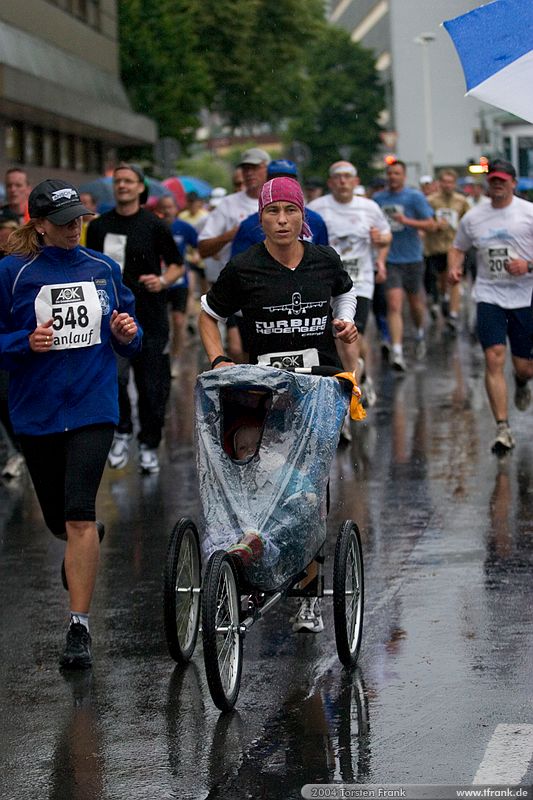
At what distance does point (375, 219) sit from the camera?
14945 mm

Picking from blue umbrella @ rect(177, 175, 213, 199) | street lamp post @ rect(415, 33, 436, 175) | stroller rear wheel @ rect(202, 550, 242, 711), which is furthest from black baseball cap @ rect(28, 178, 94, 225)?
street lamp post @ rect(415, 33, 436, 175)

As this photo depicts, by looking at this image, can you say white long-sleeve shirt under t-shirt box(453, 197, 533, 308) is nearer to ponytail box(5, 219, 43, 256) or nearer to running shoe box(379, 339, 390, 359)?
ponytail box(5, 219, 43, 256)

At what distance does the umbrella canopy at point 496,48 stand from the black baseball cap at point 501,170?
483 centimetres

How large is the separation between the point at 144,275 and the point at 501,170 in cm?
254

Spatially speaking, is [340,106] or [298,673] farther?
[340,106]

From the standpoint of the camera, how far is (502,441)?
11.9 metres

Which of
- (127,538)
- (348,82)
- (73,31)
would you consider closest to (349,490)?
(127,538)

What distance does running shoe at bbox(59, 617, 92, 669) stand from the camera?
265 inches

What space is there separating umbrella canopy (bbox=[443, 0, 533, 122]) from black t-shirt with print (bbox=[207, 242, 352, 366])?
1.01 metres

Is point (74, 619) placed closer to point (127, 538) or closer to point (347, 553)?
point (347, 553)

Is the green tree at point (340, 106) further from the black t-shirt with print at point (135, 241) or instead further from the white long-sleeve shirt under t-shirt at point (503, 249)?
the black t-shirt with print at point (135, 241)

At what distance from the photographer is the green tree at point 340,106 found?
109125mm

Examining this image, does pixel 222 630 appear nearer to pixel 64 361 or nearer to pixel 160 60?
pixel 64 361

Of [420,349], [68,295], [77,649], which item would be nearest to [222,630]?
[77,649]
